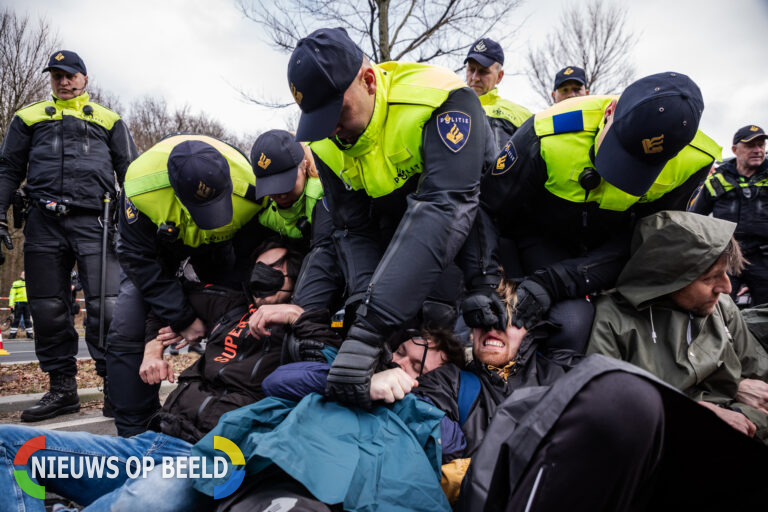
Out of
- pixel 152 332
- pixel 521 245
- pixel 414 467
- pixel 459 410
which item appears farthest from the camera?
pixel 152 332

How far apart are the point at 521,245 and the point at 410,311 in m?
1.05

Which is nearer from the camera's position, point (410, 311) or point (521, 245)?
point (410, 311)

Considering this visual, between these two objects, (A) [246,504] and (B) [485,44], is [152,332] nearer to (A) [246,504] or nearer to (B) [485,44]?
(A) [246,504]

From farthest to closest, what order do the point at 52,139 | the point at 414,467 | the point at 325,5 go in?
the point at 325,5
the point at 52,139
the point at 414,467

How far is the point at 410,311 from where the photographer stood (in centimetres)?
165

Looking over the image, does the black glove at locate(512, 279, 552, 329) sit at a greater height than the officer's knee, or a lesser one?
greater

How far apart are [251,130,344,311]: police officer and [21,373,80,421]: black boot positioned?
7.90ft

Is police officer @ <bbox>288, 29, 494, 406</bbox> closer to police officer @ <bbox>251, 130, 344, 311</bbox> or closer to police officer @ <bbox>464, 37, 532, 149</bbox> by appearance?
police officer @ <bbox>251, 130, 344, 311</bbox>

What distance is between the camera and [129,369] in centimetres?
280

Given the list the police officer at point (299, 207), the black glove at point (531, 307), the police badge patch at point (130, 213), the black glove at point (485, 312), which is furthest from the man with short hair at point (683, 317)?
the police badge patch at point (130, 213)

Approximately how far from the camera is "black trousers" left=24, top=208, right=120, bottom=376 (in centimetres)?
371

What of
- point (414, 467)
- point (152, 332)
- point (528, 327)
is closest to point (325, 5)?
point (152, 332)

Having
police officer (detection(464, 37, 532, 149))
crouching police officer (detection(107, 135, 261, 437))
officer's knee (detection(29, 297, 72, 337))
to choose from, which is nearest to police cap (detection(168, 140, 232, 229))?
crouching police officer (detection(107, 135, 261, 437))

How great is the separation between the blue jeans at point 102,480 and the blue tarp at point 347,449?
0.23 metres
